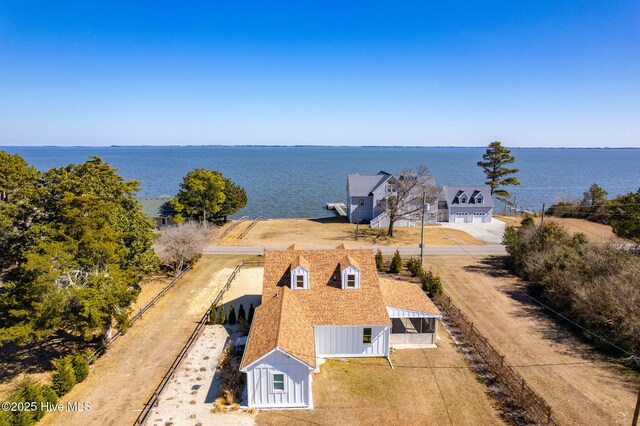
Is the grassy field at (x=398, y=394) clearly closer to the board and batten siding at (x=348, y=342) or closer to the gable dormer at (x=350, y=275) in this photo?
the board and batten siding at (x=348, y=342)

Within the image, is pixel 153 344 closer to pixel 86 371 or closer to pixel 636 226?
pixel 86 371

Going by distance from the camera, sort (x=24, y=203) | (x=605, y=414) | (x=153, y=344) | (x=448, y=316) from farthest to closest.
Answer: (x=448, y=316) < (x=24, y=203) < (x=153, y=344) < (x=605, y=414)

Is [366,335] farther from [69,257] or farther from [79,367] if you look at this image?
[69,257]

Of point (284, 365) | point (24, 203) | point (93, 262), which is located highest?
point (24, 203)

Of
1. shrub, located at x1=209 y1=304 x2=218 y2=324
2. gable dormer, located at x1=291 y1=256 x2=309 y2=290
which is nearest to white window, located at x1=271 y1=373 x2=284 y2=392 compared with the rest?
gable dormer, located at x1=291 y1=256 x2=309 y2=290

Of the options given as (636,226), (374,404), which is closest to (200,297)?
(374,404)

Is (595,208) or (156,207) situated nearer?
(156,207)

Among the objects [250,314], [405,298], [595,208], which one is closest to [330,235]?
[250,314]
